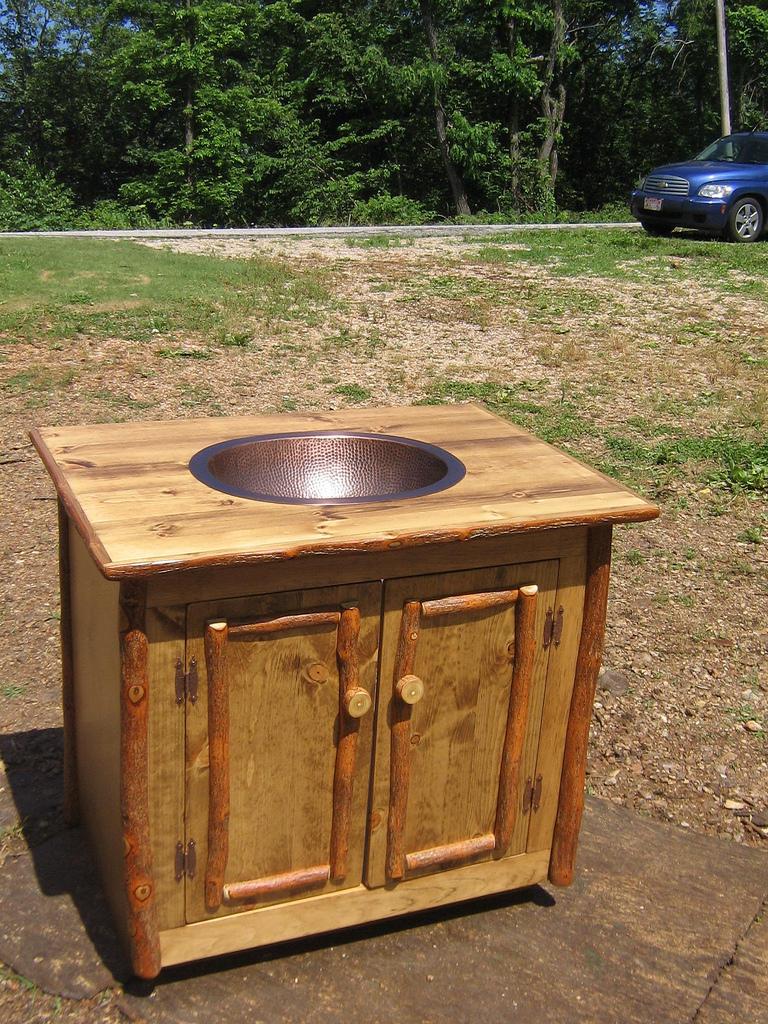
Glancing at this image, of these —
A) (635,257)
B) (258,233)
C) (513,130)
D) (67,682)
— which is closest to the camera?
(67,682)

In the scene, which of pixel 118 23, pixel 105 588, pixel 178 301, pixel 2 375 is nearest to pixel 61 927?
pixel 105 588

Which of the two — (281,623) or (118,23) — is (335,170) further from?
→ (281,623)

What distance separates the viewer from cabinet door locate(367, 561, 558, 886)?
7.13 ft

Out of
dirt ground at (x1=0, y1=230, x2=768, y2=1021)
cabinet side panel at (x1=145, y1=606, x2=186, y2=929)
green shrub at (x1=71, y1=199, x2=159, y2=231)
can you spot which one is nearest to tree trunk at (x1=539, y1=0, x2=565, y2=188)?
green shrub at (x1=71, y1=199, x2=159, y2=231)

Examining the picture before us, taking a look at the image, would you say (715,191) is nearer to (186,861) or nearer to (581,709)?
(581,709)

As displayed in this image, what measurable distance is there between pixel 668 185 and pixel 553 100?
1556cm

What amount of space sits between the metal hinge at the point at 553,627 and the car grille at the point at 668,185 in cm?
1178

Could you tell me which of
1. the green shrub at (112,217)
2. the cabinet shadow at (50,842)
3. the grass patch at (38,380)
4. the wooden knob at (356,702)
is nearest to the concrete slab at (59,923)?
the cabinet shadow at (50,842)

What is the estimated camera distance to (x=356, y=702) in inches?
83.7

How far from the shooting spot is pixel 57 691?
136 inches

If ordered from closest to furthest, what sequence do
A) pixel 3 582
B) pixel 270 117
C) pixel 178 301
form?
pixel 3 582, pixel 178 301, pixel 270 117

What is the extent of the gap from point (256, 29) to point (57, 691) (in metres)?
26.1

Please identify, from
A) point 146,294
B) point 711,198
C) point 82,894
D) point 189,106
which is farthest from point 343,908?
point 189,106

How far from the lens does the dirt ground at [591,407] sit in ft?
10.7
